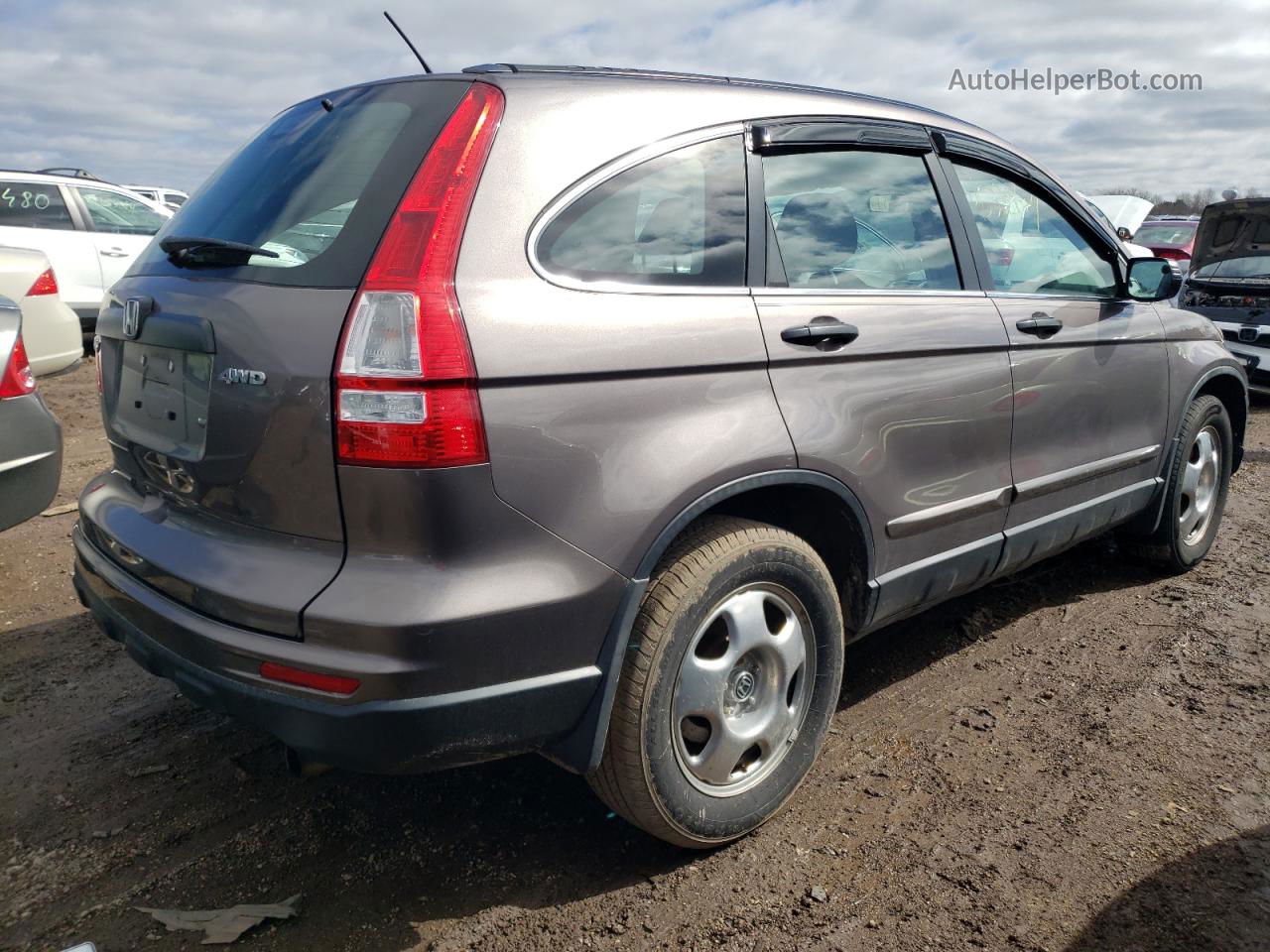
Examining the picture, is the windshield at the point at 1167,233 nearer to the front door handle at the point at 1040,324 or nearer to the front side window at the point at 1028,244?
the front side window at the point at 1028,244

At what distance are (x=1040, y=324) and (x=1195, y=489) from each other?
173cm

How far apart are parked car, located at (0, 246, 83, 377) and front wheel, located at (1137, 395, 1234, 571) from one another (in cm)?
643

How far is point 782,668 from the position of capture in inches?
97.5

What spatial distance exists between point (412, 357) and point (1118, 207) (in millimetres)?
13574

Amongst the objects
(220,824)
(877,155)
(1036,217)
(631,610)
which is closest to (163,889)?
(220,824)

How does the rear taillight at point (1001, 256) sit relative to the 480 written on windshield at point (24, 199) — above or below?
above

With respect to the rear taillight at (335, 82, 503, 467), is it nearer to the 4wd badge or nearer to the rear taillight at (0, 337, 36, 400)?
the 4wd badge

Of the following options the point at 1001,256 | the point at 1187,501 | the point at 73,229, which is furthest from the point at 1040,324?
the point at 73,229

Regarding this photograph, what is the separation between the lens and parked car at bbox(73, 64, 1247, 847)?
1.85 metres

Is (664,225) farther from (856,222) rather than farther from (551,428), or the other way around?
(856,222)

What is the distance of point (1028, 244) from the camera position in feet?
11.2

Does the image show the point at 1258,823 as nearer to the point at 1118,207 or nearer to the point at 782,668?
the point at 782,668

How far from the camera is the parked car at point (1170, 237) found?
45.5ft

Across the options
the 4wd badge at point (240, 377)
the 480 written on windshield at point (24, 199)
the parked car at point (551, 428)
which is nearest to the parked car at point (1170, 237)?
the parked car at point (551, 428)
